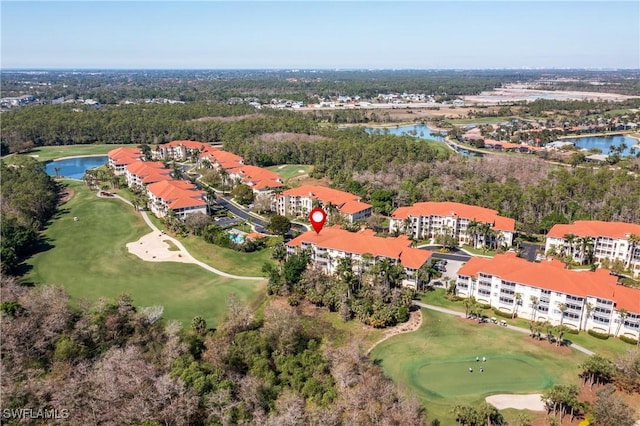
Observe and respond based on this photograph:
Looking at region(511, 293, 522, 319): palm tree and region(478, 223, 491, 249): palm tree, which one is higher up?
region(478, 223, 491, 249): palm tree

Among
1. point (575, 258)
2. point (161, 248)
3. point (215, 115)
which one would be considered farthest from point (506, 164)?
point (215, 115)

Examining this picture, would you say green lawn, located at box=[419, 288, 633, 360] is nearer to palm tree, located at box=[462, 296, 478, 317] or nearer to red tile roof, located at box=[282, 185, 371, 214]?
palm tree, located at box=[462, 296, 478, 317]

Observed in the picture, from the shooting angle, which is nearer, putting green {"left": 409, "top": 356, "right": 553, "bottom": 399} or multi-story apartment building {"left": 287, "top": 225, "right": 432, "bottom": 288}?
putting green {"left": 409, "top": 356, "right": 553, "bottom": 399}

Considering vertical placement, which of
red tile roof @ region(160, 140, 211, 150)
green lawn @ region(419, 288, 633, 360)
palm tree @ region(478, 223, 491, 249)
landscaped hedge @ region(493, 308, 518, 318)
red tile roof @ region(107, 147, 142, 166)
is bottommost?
green lawn @ region(419, 288, 633, 360)

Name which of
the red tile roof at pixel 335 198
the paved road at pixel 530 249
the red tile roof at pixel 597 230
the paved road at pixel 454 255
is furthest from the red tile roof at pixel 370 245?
the red tile roof at pixel 597 230

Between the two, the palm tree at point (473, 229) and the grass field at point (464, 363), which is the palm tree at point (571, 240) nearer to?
the palm tree at point (473, 229)

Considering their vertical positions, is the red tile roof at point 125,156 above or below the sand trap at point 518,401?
above

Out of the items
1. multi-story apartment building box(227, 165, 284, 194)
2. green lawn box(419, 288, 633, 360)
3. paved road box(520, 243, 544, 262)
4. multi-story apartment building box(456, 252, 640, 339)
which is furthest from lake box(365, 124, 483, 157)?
green lawn box(419, 288, 633, 360)
